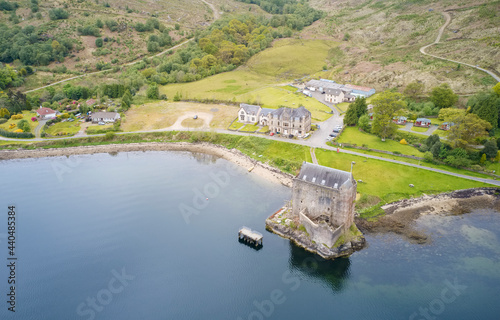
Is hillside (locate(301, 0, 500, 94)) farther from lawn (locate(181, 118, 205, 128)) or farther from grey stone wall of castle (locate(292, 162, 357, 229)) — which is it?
grey stone wall of castle (locate(292, 162, 357, 229))

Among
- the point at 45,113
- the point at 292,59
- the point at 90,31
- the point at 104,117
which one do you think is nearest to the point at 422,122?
the point at 292,59

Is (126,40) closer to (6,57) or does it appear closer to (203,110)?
(6,57)

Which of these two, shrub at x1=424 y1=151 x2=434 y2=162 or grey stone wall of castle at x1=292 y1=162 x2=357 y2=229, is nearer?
grey stone wall of castle at x1=292 y1=162 x2=357 y2=229

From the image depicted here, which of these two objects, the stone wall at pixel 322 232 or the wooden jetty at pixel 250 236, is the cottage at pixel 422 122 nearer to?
the stone wall at pixel 322 232

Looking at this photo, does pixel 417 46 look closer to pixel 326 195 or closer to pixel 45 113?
pixel 326 195

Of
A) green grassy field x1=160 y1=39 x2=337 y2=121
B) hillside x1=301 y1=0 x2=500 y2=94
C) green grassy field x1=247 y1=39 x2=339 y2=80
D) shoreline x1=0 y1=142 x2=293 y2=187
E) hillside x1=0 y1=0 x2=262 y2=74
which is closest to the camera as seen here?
shoreline x1=0 y1=142 x2=293 y2=187

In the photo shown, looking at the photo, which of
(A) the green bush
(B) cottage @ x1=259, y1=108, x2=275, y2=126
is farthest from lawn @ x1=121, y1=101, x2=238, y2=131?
(A) the green bush
